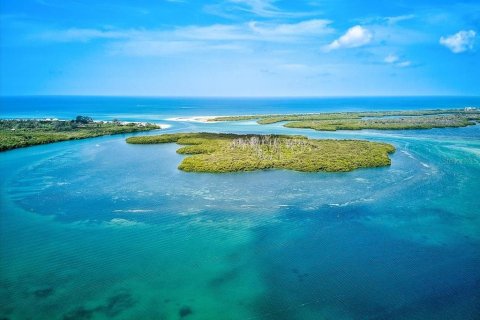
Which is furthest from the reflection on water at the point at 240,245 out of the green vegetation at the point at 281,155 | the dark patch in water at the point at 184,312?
the green vegetation at the point at 281,155

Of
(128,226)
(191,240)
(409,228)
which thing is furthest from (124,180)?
(409,228)

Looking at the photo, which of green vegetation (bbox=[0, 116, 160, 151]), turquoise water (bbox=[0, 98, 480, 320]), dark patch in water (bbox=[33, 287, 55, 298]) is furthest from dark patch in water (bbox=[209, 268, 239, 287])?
green vegetation (bbox=[0, 116, 160, 151])

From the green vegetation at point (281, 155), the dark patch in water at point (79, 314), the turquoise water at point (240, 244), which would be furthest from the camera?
the green vegetation at point (281, 155)

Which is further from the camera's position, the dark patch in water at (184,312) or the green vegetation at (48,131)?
the green vegetation at (48,131)

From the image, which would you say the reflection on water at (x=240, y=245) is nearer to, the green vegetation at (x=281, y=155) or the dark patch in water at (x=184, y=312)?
the dark patch in water at (x=184, y=312)

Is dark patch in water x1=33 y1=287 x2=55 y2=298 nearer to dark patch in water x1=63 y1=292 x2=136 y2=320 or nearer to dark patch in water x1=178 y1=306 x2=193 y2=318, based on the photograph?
dark patch in water x1=63 y1=292 x2=136 y2=320

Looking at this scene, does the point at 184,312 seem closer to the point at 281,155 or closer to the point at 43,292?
the point at 43,292
